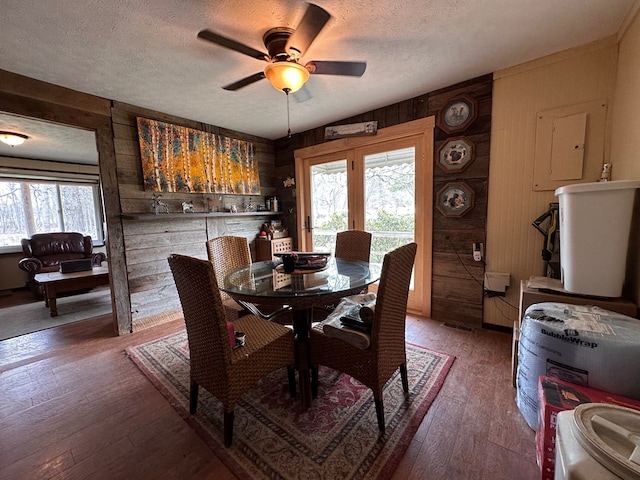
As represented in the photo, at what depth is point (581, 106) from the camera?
6.45ft

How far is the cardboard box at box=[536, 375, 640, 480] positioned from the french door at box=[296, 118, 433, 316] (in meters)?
1.64

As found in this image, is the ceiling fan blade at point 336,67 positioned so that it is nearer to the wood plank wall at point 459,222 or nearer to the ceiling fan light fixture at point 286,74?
the ceiling fan light fixture at point 286,74

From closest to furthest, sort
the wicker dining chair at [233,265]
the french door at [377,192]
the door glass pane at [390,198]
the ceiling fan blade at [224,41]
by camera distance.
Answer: the ceiling fan blade at [224,41], the wicker dining chair at [233,265], the french door at [377,192], the door glass pane at [390,198]

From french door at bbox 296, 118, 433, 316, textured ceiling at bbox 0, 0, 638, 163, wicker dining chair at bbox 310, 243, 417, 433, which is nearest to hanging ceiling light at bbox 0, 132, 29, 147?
textured ceiling at bbox 0, 0, 638, 163

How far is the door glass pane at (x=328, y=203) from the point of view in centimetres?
347

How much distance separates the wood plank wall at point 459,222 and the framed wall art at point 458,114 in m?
0.04

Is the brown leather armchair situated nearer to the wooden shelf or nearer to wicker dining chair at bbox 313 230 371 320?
the wooden shelf

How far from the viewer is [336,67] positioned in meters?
1.69

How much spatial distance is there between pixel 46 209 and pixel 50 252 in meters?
1.07

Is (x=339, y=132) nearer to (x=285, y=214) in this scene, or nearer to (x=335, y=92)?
(x=335, y=92)

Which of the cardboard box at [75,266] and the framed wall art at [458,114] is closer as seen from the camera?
the framed wall art at [458,114]

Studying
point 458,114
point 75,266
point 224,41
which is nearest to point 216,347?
point 224,41

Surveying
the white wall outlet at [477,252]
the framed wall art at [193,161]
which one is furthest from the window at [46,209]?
the white wall outlet at [477,252]

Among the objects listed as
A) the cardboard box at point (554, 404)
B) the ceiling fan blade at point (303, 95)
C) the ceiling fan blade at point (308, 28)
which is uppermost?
the ceiling fan blade at point (303, 95)
